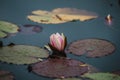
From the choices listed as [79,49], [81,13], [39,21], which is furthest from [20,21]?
[79,49]

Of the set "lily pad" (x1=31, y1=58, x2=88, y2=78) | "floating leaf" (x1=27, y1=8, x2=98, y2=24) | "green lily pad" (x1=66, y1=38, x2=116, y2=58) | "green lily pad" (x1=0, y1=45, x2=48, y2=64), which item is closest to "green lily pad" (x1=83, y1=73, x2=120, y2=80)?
"lily pad" (x1=31, y1=58, x2=88, y2=78)

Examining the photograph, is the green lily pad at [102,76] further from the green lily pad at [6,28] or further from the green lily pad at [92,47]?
the green lily pad at [6,28]

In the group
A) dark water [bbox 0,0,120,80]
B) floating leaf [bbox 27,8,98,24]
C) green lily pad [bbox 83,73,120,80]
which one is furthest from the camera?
floating leaf [bbox 27,8,98,24]

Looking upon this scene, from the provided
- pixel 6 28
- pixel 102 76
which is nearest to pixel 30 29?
pixel 6 28

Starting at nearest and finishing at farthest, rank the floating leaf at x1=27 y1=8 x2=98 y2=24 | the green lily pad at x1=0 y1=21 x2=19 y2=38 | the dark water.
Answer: the dark water
the green lily pad at x1=0 y1=21 x2=19 y2=38
the floating leaf at x1=27 y1=8 x2=98 y2=24

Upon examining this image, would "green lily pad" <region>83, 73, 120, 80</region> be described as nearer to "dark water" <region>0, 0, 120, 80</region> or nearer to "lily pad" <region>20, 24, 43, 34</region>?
"dark water" <region>0, 0, 120, 80</region>

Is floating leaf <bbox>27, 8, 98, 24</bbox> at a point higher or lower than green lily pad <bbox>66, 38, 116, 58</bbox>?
higher

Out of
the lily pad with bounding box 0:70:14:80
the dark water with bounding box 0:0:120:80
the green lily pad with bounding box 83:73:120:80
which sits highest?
the dark water with bounding box 0:0:120:80

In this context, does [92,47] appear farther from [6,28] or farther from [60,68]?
[6,28]

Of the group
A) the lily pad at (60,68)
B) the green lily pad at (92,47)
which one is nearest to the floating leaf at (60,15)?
the green lily pad at (92,47)
